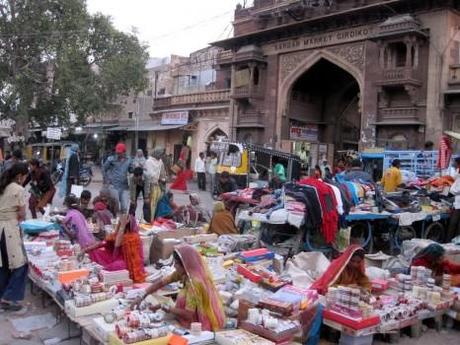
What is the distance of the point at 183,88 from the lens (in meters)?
31.7

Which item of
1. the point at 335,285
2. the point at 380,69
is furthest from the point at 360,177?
the point at 380,69

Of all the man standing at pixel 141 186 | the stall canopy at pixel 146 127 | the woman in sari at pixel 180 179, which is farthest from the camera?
the stall canopy at pixel 146 127

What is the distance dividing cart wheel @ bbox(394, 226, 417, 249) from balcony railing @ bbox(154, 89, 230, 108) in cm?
1575

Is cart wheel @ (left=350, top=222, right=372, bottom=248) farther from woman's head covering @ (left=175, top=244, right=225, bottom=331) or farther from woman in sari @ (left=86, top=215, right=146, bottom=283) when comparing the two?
woman's head covering @ (left=175, top=244, right=225, bottom=331)

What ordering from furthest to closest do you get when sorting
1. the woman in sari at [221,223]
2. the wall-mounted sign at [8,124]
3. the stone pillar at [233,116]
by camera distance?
the wall-mounted sign at [8,124] → the stone pillar at [233,116] → the woman in sari at [221,223]

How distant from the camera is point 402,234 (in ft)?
29.1

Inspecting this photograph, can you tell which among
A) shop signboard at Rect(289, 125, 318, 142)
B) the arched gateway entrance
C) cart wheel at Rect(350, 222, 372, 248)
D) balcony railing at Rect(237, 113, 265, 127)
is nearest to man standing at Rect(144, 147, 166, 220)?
cart wheel at Rect(350, 222, 372, 248)

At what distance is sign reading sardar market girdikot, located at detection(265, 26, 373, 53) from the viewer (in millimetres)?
17875

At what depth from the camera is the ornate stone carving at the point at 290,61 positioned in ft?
65.6

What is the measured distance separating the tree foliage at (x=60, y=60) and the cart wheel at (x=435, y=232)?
1840cm

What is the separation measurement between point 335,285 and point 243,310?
119cm

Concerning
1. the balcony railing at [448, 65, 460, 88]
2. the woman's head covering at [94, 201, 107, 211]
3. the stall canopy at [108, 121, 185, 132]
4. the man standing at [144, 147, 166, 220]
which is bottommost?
the woman's head covering at [94, 201, 107, 211]

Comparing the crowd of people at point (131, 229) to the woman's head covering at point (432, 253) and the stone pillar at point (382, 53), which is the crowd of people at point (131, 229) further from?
the stone pillar at point (382, 53)

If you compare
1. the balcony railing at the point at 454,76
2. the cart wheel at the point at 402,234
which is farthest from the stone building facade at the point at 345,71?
the cart wheel at the point at 402,234
